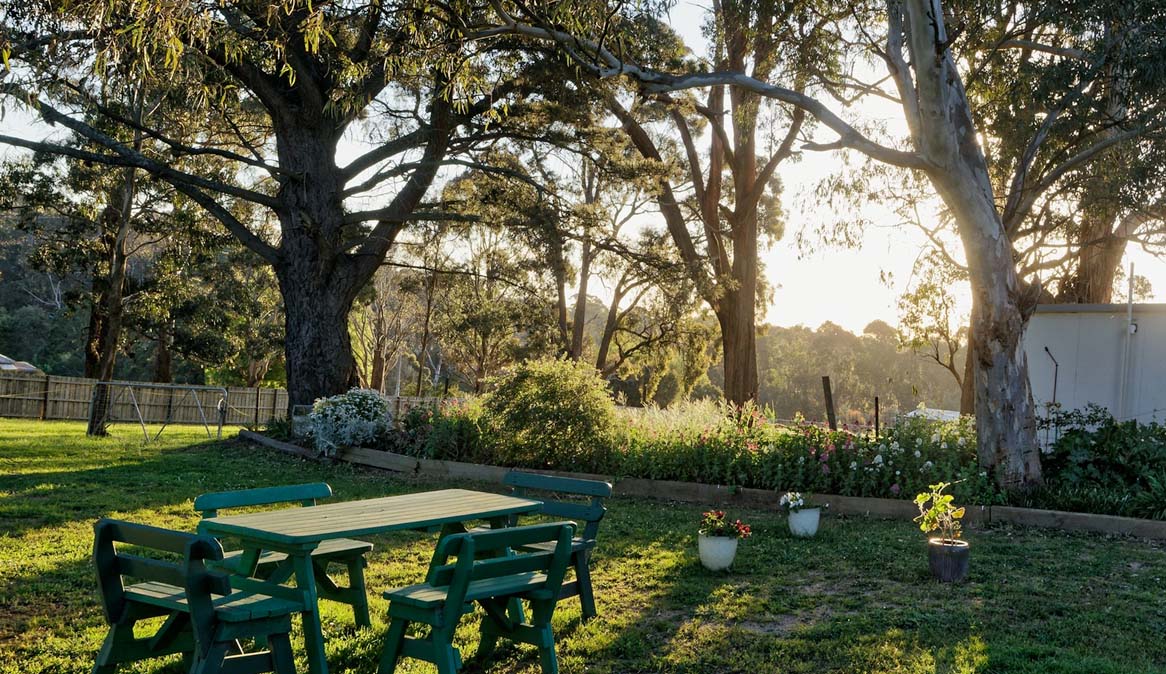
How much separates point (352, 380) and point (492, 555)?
12.5 meters

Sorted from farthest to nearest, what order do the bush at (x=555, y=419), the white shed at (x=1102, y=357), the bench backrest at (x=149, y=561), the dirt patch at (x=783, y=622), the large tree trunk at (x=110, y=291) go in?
1. the large tree trunk at (x=110, y=291)
2. the white shed at (x=1102, y=357)
3. the bush at (x=555, y=419)
4. the dirt patch at (x=783, y=622)
5. the bench backrest at (x=149, y=561)

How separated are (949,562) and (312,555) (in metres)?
4.47

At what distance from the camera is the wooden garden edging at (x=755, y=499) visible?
929 cm

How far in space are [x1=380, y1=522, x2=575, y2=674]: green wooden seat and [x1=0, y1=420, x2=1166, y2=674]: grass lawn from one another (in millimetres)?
259

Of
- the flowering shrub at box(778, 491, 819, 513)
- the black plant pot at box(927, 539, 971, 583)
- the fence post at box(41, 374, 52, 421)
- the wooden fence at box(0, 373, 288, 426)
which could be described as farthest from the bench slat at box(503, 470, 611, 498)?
the fence post at box(41, 374, 52, 421)

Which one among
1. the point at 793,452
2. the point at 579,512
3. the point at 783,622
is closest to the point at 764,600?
the point at 783,622

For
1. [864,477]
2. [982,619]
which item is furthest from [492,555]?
[864,477]

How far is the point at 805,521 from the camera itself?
Result: 8570 mm

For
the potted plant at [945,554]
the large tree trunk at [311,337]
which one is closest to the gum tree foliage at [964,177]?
the potted plant at [945,554]

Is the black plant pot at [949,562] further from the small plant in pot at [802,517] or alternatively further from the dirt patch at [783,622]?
the small plant in pot at [802,517]

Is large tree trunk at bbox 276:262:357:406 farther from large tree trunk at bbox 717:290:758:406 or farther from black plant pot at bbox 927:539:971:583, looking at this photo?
black plant pot at bbox 927:539:971:583

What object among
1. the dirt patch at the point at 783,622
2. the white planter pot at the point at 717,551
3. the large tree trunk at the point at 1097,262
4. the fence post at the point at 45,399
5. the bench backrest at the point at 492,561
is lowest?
the fence post at the point at 45,399

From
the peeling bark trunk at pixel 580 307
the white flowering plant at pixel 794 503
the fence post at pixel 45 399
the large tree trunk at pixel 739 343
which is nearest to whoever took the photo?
the white flowering plant at pixel 794 503

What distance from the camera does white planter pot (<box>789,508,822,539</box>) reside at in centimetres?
857
